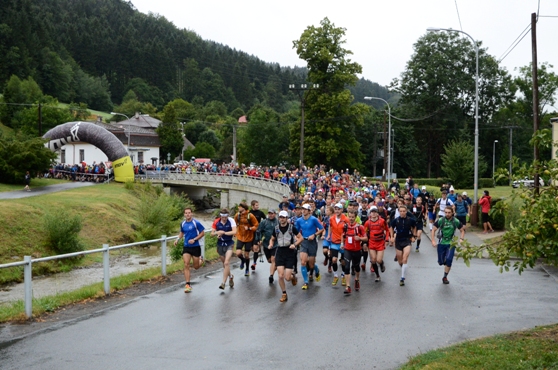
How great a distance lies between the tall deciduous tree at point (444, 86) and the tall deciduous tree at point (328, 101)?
15.5 m

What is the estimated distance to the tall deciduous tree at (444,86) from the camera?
71125 mm

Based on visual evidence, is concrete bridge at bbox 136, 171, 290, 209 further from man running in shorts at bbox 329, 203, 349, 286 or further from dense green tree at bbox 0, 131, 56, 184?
man running in shorts at bbox 329, 203, 349, 286

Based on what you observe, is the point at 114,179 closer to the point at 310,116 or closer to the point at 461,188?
the point at 310,116

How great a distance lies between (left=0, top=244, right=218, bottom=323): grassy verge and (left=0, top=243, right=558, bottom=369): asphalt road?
1.04 meters

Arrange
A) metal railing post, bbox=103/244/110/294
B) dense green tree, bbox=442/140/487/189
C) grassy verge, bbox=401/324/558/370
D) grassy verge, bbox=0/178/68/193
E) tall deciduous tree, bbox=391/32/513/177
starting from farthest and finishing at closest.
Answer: tall deciduous tree, bbox=391/32/513/177 → dense green tree, bbox=442/140/487/189 → grassy verge, bbox=0/178/68/193 → metal railing post, bbox=103/244/110/294 → grassy verge, bbox=401/324/558/370

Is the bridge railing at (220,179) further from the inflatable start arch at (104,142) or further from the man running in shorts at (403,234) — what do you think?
the man running in shorts at (403,234)

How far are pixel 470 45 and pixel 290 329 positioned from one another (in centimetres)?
6864

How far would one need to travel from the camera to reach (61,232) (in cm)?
2714

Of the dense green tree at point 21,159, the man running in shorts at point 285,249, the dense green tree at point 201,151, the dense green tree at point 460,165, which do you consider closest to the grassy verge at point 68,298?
the man running in shorts at point 285,249

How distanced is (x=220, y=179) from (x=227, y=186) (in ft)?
4.26

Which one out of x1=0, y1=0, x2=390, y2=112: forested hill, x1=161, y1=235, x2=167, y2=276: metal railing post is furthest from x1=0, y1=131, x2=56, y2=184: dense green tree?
x1=0, y1=0, x2=390, y2=112: forested hill

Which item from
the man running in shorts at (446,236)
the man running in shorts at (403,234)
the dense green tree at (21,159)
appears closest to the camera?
the man running in shorts at (446,236)

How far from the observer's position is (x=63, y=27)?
142000mm

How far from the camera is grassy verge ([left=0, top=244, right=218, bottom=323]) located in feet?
34.9
